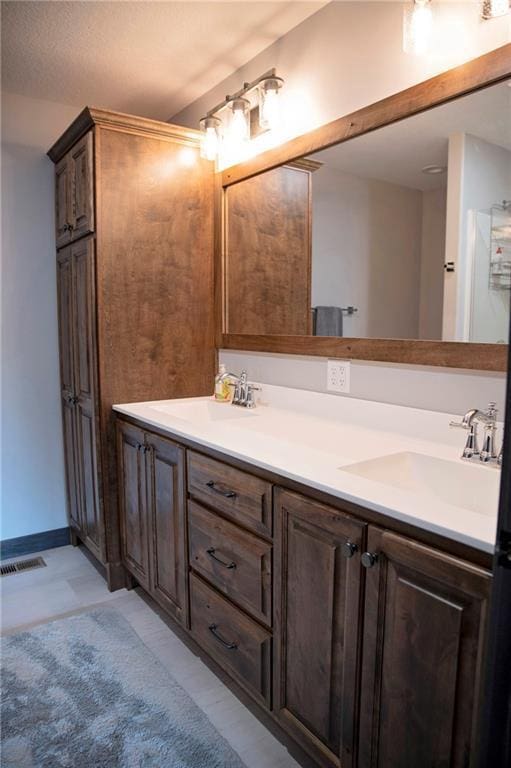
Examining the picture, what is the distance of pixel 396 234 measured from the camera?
64.0 inches

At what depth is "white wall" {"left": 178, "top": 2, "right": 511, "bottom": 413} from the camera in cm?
138

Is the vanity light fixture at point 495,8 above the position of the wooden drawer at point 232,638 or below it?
above

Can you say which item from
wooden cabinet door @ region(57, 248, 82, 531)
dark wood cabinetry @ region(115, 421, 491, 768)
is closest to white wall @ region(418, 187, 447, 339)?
dark wood cabinetry @ region(115, 421, 491, 768)

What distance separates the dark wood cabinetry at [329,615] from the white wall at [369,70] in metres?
0.57

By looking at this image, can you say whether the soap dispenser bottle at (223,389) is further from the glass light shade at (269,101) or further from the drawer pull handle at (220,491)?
the glass light shade at (269,101)

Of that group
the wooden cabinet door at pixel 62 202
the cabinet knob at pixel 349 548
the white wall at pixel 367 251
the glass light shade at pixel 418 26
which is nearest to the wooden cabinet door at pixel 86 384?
the wooden cabinet door at pixel 62 202

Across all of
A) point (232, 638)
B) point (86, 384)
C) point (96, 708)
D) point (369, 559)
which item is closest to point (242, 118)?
point (86, 384)

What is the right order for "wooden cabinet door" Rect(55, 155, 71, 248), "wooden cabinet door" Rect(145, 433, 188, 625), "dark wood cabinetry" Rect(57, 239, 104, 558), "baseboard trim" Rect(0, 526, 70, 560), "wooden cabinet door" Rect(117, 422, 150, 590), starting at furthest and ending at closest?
"baseboard trim" Rect(0, 526, 70, 560) < "wooden cabinet door" Rect(55, 155, 71, 248) < "dark wood cabinetry" Rect(57, 239, 104, 558) < "wooden cabinet door" Rect(117, 422, 150, 590) < "wooden cabinet door" Rect(145, 433, 188, 625)

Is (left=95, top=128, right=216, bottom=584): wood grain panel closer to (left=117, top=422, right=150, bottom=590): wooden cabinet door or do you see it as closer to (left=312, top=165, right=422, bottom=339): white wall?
(left=117, top=422, right=150, bottom=590): wooden cabinet door

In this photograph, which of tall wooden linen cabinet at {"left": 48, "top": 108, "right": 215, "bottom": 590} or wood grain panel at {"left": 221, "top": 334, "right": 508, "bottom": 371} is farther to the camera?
tall wooden linen cabinet at {"left": 48, "top": 108, "right": 215, "bottom": 590}

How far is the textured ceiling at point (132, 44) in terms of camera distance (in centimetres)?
185

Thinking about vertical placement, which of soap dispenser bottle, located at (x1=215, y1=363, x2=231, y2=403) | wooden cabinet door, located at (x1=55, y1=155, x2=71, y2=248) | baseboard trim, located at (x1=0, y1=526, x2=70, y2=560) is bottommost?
baseboard trim, located at (x1=0, y1=526, x2=70, y2=560)

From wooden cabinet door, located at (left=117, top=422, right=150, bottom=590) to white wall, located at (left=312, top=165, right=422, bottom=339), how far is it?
37.1 inches

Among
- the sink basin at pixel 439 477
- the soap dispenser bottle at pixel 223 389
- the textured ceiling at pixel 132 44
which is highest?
the textured ceiling at pixel 132 44
